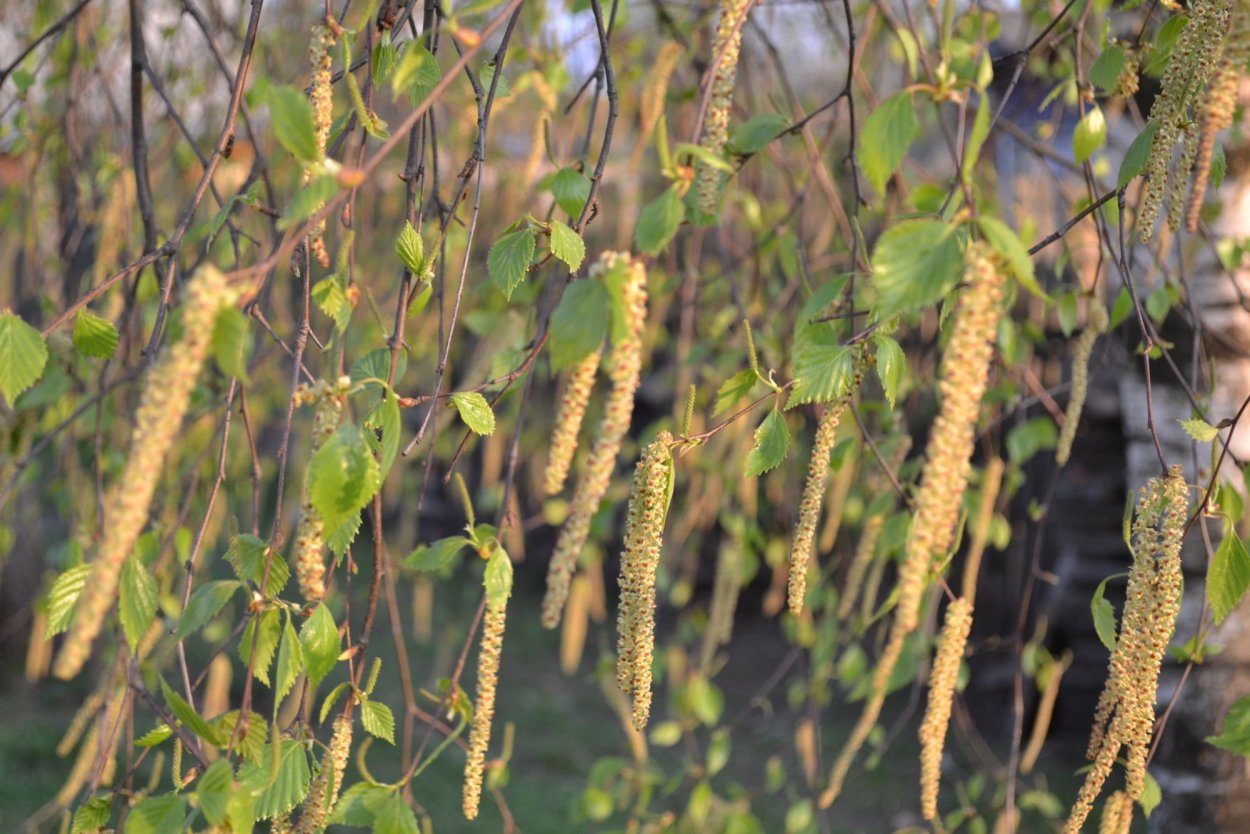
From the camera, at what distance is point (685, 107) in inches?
97.3

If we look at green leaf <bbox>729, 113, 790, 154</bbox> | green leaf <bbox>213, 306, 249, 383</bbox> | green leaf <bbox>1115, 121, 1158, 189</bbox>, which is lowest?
green leaf <bbox>213, 306, 249, 383</bbox>

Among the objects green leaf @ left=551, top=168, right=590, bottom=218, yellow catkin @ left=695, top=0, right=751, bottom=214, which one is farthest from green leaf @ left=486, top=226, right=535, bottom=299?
yellow catkin @ left=695, top=0, right=751, bottom=214

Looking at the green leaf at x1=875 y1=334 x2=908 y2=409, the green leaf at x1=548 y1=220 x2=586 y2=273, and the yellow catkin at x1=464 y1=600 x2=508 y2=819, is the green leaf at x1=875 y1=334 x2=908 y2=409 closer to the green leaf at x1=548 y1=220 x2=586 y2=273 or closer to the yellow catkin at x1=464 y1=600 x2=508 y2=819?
the green leaf at x1=548 y1=220 x2=586 y2=273

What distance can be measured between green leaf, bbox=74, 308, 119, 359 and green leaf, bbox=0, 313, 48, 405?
0.11m

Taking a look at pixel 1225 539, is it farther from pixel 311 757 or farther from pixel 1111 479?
pixel 1111 479

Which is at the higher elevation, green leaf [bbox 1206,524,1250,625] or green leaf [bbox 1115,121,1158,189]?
green leaf [bbox 1115,121,1158,189]

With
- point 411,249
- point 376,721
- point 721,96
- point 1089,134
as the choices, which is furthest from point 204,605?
point 1089,134

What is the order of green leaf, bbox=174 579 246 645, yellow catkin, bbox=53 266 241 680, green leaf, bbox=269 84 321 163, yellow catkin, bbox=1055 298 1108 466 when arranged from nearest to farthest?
yellow catkin, bbox=53 266 241 680 → green leaf, bbox=269 84 321 163 → green leaf, bbox=174 579 246 645 → yellow catkin, bbox=1055 298 1108 466

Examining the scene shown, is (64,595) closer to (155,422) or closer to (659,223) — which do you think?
(155,422)

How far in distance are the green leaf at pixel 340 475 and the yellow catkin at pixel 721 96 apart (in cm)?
31

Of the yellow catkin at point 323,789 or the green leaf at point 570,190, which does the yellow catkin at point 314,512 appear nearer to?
the yellow catkin at point 323,789

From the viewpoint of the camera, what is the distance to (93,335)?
1.02 meters

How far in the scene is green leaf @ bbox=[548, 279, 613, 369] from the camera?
2.21 ft

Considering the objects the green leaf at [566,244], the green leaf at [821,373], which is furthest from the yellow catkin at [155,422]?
the green leaf at [821,373]
